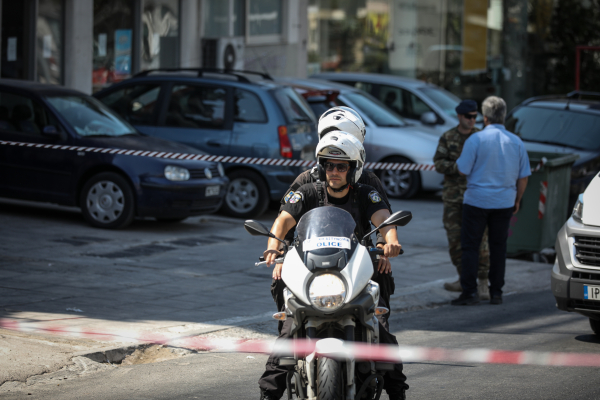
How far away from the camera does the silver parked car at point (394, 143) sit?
15.6 m

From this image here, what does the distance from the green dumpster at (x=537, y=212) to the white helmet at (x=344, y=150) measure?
663 cm

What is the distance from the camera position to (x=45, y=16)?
610 inches

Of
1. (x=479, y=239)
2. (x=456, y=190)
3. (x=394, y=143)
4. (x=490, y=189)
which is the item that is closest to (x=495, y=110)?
(x=490, y=189)

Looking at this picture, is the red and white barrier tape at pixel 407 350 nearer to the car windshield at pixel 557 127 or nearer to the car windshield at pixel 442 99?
the car windshield at pixel 557 127

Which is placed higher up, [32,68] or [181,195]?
[32,68]

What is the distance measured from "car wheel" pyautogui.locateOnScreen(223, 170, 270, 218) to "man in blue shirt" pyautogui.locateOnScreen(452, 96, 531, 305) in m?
4.68

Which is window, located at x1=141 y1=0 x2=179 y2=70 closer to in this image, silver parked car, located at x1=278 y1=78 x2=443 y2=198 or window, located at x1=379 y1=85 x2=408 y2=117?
silver parked car, located at x1=278 y1=78 x2=443 y2=198

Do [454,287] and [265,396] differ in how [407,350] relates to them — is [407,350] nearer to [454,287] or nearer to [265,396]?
[265,396]

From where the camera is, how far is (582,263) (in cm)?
704

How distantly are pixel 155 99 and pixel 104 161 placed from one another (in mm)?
2342

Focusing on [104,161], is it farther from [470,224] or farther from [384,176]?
[384,176]

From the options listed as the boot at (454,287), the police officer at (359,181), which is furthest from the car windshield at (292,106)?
the police officer at (359,181)

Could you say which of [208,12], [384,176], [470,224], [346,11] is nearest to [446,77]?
[346,11]

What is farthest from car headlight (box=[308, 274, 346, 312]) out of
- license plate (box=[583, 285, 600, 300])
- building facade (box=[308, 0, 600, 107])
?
building facade (box=[308, 0, 600, 107])
